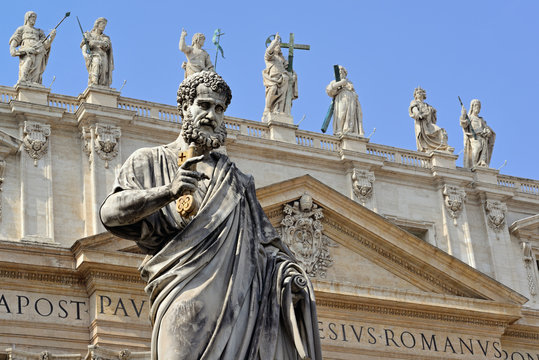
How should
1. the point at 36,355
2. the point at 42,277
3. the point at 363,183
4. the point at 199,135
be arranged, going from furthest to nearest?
the point at 363,183, the point at 42,277, the point at 36,355, the point at 199,135

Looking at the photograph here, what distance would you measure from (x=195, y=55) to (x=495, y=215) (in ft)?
24.5

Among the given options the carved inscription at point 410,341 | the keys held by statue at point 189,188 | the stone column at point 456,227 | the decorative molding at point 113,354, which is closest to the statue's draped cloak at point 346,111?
the stone column at point 456,227

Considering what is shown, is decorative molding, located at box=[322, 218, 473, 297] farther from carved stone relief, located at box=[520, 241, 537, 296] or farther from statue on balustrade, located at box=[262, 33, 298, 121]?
statue on balustrade, located at box=[262, 33, 298, 121]

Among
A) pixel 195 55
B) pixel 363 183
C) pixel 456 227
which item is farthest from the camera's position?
pixel 456 227

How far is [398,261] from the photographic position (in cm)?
2838

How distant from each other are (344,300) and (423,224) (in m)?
3.23

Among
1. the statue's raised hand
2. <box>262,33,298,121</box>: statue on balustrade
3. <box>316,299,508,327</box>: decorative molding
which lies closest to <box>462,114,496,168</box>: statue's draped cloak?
<box>316,299,508,327</box>: decorative molding

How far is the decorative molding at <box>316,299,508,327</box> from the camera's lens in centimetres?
2678

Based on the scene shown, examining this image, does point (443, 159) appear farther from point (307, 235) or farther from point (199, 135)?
point (199, 135)

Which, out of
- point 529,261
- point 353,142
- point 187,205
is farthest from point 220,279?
point 529,261

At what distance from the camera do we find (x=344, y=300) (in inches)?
1056

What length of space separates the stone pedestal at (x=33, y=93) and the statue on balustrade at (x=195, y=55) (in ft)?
9.31

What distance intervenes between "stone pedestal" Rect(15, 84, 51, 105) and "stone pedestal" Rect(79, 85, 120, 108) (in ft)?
2.38

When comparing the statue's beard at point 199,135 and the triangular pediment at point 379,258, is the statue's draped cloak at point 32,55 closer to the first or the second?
the triangular pediment at point 379,258
